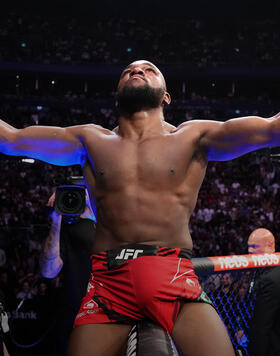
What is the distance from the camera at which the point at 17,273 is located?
6.30 metres

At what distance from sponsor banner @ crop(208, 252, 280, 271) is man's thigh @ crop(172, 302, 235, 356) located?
483 millimetres

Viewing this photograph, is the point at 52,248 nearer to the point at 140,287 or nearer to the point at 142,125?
the point at 142,125

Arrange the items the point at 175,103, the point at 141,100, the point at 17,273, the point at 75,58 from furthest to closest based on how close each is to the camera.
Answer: the point at 75,58, the point at 175,103, the point at 17,273, the point at 141,100

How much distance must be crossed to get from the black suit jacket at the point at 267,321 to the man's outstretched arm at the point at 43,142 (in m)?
1.17

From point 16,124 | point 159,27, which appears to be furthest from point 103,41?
point 16,124

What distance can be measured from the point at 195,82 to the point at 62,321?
16.7 meters

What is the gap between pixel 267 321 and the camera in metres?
2.05

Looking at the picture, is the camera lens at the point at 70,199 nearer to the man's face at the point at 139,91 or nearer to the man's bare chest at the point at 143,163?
the man's bare chest at the point at 143,163

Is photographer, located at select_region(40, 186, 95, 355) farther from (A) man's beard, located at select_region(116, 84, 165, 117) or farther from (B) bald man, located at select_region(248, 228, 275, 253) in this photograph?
(B) bald man, located at select_region(248, 228, 275, 253)

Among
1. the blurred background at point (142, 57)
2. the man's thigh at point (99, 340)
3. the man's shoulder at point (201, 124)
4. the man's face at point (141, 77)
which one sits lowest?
the man's thigh at point (99, 340)

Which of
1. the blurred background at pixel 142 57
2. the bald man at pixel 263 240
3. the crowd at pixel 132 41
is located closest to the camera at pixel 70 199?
the bald man at pixel 263 240

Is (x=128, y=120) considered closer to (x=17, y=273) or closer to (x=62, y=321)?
(x=62, y=321)

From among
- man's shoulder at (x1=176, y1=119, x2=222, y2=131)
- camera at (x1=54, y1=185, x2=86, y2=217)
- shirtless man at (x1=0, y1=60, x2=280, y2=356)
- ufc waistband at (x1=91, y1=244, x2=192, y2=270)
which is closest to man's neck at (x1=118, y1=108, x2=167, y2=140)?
shirtless man at (x1=0, y1=60, x2=280, y2=356)

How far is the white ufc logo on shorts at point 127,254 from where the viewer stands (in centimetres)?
150
